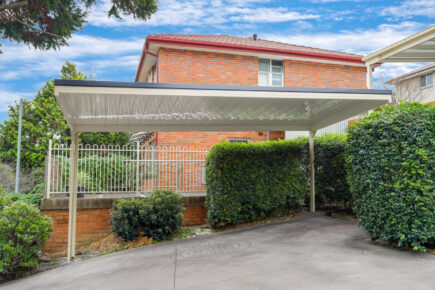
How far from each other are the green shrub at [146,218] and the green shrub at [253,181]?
1112 mm

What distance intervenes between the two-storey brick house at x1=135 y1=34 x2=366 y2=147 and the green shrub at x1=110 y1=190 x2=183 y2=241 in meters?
5.64

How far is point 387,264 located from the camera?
498cm

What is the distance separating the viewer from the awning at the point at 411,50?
9.37 m

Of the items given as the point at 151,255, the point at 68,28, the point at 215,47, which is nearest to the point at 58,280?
the point at 151,255

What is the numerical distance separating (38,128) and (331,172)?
840 inches

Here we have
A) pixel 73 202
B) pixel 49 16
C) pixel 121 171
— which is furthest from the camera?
pixel 49 16

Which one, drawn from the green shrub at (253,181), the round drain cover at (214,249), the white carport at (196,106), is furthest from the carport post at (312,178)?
the round drain cover at (214,249)

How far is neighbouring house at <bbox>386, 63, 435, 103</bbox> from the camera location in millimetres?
21778

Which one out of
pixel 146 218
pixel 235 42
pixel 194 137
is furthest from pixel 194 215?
pixel 235 42

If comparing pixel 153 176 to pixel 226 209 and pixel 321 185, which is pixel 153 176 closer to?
pixel 226 209

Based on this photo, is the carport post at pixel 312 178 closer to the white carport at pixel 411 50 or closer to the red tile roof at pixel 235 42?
the white carport at pixel 411 50

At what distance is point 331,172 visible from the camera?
9.27 m

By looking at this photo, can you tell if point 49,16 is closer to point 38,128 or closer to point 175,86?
point 175,86

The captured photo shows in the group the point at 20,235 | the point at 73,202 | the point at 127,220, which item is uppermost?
the point at 73,202
